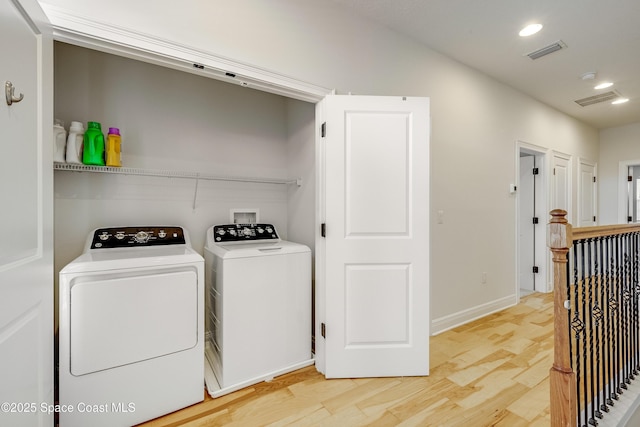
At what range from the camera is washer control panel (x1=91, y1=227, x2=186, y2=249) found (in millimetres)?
1908

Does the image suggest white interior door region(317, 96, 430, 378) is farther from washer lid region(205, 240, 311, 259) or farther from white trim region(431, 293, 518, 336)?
white trim region(431, 293, 518, 336)

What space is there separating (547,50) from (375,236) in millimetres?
2510

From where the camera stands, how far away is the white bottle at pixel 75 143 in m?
1.79

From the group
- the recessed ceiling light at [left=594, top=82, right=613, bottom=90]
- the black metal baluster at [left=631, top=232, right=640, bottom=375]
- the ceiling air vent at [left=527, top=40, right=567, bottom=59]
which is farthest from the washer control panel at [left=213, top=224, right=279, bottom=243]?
the recessed ceiling light at [left=594, top=82, right=613, bottom=90]

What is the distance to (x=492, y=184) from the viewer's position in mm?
3236

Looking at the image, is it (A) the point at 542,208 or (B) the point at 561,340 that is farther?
(A) the point at 542,208

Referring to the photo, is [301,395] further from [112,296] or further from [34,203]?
[34,203]

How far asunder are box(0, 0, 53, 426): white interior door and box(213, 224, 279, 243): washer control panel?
1.14 meters

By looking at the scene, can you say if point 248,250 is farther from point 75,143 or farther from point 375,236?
point 75,143

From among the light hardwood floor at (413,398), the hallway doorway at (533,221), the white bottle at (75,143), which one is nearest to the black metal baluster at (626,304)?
the light hardwood floor at (413,398)

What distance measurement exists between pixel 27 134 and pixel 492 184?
12.2 feet

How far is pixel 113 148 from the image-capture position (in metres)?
1.91

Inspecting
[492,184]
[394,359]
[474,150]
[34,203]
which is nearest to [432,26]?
[474,150]

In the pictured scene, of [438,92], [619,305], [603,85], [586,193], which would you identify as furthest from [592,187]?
[438,92]
